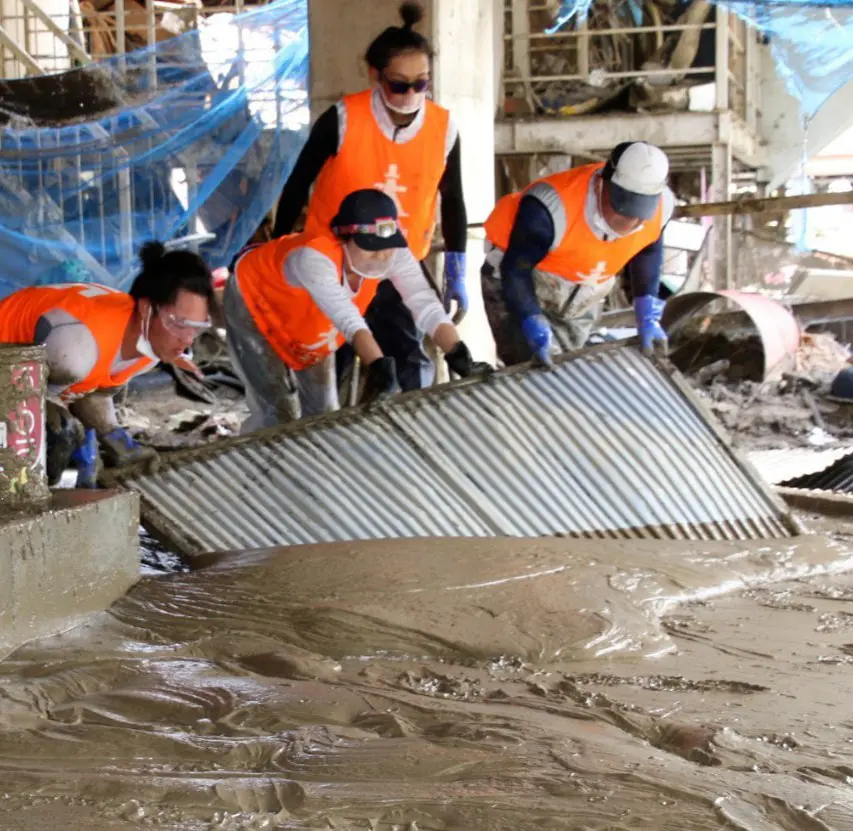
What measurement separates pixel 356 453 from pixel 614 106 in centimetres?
1169

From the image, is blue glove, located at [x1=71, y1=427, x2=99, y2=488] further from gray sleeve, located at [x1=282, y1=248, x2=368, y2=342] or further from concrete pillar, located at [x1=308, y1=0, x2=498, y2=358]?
concrete pillar, located at [x1=308, y1=0, x2=498, y2=358]

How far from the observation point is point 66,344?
4.27 metres

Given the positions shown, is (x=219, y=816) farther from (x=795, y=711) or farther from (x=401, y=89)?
(x=401, y=89)

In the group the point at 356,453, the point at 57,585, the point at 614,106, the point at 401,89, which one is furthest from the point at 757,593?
the point at 614,106

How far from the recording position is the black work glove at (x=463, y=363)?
4.94 metres

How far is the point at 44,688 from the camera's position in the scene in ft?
9.50

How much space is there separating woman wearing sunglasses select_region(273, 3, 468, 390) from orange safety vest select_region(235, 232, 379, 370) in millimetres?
335

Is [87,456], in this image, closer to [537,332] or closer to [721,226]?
[537,332]

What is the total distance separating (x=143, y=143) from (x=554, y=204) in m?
3.86

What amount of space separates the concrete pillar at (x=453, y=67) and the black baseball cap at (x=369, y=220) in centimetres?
253

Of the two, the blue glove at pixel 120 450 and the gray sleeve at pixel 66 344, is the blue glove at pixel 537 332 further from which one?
the gray sleeve at pixel 66 344

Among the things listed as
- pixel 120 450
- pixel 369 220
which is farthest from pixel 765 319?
pixel 120 450

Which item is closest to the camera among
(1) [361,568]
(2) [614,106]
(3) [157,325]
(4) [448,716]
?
(4) [448,716]

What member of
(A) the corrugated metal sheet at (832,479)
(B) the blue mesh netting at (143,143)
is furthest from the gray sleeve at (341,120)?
(A) the corrugated metal sheet at (832,479)
